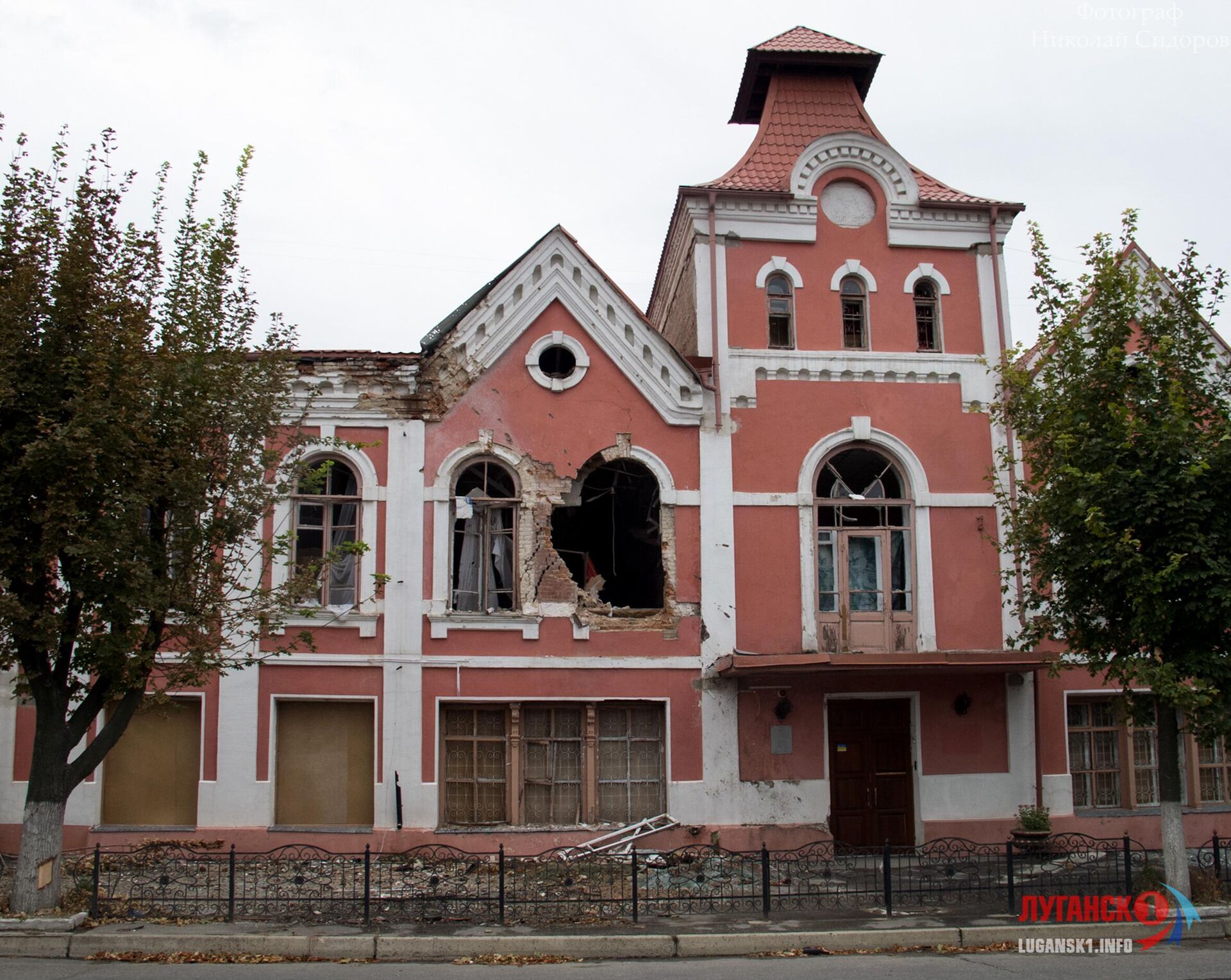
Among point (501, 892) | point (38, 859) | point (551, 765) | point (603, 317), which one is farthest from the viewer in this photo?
point (603, 317)

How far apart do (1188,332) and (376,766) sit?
39.0ft

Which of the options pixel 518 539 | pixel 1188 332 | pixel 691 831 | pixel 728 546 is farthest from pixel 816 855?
pixel 1188 332

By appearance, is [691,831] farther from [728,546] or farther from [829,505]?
[829,505]

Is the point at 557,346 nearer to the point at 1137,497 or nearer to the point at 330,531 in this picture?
the point at 330,531

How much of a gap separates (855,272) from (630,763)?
840cm

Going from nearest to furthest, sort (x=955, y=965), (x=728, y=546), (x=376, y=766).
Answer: (x=955, y=965), (x=376, y=766), (x=728, y=546)

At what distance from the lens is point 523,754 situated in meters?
16.1

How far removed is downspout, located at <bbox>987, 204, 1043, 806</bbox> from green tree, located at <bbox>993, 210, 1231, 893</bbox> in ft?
5.67

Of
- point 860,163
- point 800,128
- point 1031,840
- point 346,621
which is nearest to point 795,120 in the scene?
point 800,128

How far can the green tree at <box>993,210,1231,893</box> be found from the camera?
12.4m

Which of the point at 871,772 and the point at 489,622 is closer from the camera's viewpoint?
the point at 489,622

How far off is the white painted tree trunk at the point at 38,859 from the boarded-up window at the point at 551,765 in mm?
6250

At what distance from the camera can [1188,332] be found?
44.2 feet

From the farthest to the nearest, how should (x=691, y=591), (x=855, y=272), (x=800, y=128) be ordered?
(x=800, y=128) → (x=855, y=272) → (x=691, y=591)
